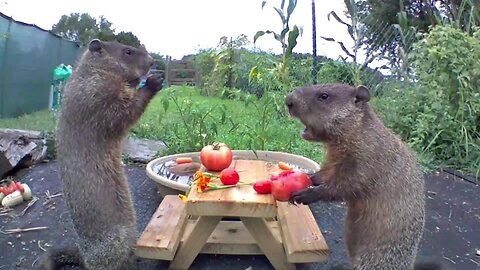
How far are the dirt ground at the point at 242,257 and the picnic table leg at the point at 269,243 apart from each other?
0.27 m

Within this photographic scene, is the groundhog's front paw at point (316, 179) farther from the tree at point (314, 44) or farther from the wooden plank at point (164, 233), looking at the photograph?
the tree at point (314, 44)

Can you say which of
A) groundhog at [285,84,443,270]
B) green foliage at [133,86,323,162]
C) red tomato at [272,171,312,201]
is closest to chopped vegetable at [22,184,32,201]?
green foliage at [133,86,323,162]

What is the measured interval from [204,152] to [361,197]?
4.35 feet

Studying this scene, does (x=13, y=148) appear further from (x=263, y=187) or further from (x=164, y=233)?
(x=263, y=187)

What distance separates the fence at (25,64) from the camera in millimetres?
9406

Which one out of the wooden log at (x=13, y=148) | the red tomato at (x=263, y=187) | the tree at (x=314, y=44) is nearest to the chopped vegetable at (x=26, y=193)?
the wooden log at (x=13, y=148)

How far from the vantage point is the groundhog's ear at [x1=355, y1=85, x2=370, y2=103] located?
266 centimetres

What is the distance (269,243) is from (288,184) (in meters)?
0.73

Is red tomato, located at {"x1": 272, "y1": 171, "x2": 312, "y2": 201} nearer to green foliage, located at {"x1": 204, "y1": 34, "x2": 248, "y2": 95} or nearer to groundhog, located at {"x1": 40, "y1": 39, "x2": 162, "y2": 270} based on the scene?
groundhog, located at {"x1": 40, "y1": 39, "x2": 162, "y2": 270}

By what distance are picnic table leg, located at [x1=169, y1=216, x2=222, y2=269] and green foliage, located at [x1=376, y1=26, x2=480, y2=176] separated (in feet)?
13.6

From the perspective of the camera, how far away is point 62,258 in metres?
3.28

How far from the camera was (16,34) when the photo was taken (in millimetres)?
9750

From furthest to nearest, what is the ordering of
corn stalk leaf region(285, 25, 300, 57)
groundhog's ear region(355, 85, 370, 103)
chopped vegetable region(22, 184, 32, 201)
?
corn stalk leaf region(285, 25, 300, 57) → chopped vegetable region(22, 184, 32, 201) → groundhog's ear region(355, 85, 370, 103)

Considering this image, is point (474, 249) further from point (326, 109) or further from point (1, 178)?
point (1, 178)
